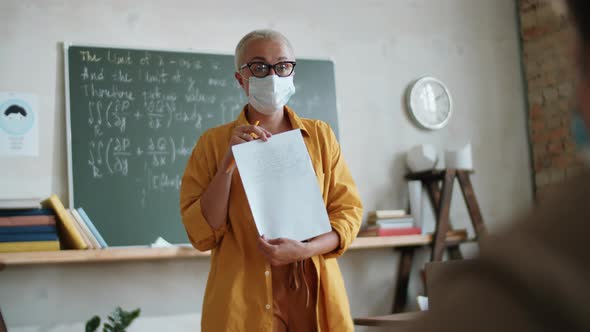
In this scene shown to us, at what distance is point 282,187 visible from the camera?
179 centimetres

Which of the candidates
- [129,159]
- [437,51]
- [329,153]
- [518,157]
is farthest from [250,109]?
[518,157]

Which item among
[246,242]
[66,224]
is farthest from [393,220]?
[246,242]

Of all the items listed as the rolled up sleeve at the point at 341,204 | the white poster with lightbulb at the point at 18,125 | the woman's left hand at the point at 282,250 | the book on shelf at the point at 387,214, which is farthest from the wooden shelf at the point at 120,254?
the woman's left hand at the point at 282,250

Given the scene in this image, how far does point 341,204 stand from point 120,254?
1.63m

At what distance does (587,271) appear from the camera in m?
0.27

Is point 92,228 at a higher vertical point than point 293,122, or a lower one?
lower

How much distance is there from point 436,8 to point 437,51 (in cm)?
29

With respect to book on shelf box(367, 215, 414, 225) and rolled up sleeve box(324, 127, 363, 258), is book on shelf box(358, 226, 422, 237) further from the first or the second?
rolled up sleeve box(324, 127, 363, 258)

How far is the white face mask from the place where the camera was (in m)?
1.89

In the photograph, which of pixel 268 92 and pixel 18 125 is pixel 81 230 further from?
pixel 268 92

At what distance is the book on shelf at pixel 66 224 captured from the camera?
9.99 feet

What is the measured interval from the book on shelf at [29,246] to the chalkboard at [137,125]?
336 mm

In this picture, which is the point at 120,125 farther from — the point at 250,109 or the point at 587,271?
the point at 587,271

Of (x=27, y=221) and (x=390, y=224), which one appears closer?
(x=27, y=221)
